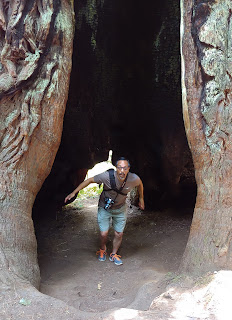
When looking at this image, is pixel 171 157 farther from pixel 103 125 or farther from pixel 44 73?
pixel 44 73

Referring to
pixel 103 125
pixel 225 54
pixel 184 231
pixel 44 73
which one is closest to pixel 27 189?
pixel 44 73

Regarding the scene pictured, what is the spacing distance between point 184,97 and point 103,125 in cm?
351

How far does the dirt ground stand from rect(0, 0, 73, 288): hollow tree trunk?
651 mm

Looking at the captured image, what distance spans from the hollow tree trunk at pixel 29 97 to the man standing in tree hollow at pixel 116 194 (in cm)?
67

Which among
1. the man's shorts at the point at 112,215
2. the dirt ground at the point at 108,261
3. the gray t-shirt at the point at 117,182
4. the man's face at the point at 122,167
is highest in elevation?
the man's face at the point at 122,167

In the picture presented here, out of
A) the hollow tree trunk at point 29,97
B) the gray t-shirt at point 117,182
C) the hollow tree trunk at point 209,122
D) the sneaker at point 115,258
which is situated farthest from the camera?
the sneaker at point 115,258

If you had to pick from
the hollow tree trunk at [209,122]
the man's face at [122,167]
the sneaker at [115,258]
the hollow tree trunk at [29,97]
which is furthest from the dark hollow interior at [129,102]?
the man's face at [122,167]

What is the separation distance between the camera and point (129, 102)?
22.0 feet

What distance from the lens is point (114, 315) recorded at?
2.46 m

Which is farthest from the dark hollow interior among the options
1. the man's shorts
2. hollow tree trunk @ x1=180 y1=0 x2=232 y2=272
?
the man's shorts

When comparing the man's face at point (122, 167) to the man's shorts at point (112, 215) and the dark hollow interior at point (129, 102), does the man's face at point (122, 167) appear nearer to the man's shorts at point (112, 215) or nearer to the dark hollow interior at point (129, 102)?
the man's shorts at point (112, 215)

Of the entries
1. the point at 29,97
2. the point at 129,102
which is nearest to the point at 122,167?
the point at 29,97

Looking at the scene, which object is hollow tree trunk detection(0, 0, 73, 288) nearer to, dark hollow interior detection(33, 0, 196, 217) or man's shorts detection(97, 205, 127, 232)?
man's shorts detection(97, 205, 127, 232)

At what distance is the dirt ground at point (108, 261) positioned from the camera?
3.29 m
